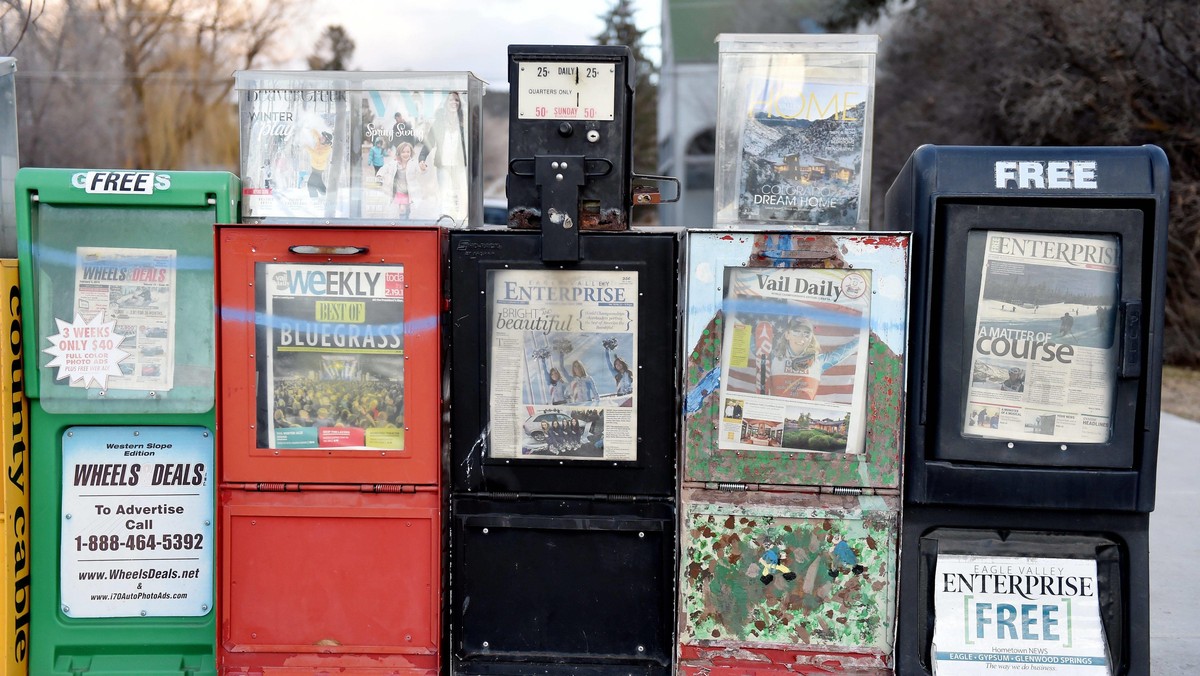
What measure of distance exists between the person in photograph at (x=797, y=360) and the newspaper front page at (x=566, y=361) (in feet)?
1.54

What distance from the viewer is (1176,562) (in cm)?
529

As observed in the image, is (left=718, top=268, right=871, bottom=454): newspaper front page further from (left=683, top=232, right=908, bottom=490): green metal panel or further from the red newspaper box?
the red newspaper box

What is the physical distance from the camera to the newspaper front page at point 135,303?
3.51 metres

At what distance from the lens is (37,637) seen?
360 centimetres

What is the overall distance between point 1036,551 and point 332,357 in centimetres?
252

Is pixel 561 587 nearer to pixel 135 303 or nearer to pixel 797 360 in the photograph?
pixel 797 360

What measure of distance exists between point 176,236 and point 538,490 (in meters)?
1.61

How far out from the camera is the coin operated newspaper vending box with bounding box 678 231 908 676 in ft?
10.7

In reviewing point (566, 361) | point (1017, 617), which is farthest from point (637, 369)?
point (1017, 617)

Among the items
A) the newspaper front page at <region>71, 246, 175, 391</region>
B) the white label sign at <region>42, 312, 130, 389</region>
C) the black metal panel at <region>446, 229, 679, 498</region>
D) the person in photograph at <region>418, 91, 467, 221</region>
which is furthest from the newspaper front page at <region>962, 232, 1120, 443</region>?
the white label sign at <region>42, 312, 130, 389</region>

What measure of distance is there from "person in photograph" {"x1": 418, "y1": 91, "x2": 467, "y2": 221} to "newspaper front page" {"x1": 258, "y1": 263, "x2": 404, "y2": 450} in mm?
438

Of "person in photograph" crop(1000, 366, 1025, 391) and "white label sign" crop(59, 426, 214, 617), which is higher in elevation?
"person in photograph" crop(1000, 366, 1025, 391)

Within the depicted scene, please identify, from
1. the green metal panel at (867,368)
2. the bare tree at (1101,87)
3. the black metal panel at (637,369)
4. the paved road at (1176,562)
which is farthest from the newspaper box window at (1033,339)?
the bare tree at (1101,87)

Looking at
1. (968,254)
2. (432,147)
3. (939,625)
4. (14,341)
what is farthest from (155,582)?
(968,254)
